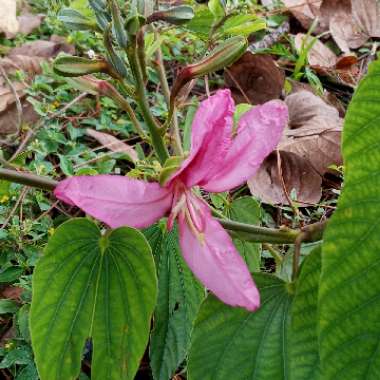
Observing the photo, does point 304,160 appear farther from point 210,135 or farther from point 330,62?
point 210,135

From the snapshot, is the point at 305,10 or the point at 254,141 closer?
the point at 254,141

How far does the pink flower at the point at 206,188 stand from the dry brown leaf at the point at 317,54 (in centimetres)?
158

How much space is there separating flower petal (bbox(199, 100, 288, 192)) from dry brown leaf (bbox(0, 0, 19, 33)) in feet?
5.88

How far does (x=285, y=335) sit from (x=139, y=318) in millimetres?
194

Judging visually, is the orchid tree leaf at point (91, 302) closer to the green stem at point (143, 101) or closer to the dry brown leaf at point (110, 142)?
the green stem at point (143, 101)

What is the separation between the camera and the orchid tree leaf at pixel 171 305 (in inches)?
→ 44.3

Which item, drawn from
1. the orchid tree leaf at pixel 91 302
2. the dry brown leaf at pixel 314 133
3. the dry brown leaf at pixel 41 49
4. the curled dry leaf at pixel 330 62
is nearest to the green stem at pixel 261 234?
the orchid tree leaf at pixel 91 302

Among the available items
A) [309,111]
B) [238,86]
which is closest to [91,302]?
[309,111]

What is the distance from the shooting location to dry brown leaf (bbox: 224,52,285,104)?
2035mm

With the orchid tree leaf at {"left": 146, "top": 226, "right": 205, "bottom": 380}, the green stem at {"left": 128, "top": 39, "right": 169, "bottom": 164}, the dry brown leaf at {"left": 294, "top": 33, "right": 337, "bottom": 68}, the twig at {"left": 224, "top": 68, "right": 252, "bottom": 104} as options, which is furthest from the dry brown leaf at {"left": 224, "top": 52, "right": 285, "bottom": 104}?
the green stem at {"left": 128, "top": 39, "right": 169, "bottom": 164}

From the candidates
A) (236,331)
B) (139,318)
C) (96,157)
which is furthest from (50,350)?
(96,157)

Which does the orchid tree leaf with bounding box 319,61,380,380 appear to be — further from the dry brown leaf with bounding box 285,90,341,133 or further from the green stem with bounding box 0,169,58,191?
the dry brown leaf with bounding box 285,90,341,133

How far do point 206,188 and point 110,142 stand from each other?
1.15 metres

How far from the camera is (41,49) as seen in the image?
232 cm
